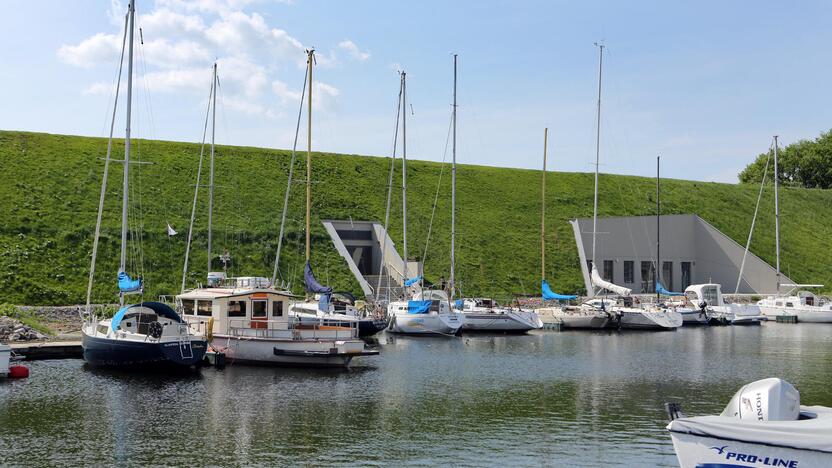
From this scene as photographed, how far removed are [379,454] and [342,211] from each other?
161ft

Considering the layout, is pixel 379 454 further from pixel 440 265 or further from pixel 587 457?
pixel 440 265

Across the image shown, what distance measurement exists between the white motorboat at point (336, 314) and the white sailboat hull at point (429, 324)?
2446mm

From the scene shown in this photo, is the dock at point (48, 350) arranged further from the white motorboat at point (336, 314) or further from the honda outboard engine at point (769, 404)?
the honda outboard engine at point (769, 404)

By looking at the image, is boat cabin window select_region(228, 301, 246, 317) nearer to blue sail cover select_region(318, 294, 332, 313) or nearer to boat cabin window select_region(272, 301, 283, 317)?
boat cabin window select_region(272, 301, 283, 317)

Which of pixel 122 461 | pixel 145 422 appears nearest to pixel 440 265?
pixel 145 422

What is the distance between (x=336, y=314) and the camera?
40625mm

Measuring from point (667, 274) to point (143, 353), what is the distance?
178 ft

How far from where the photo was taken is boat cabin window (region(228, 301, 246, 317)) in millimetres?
33281

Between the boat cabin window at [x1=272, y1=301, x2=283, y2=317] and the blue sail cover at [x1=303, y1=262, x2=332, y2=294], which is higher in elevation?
the blue sail cover at [x1=303, y1=262, x2=332, y2=294]

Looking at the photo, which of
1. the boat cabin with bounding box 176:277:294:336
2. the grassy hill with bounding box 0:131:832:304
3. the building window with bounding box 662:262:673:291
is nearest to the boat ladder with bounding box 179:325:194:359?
the boat cabin with bounding box 176:277:294:336

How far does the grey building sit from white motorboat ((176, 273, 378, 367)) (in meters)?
36.1

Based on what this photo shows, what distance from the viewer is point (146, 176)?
62.8 m

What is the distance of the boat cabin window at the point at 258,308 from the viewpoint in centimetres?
3334

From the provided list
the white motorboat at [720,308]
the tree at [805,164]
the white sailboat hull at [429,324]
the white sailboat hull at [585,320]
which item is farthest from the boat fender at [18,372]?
the tree at [805,164]
